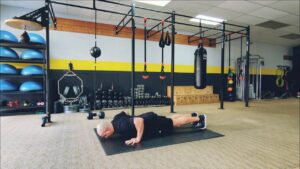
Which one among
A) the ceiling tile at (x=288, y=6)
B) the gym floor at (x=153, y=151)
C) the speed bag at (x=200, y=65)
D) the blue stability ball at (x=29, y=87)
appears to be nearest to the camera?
the gym floor at (x=153, y=151)

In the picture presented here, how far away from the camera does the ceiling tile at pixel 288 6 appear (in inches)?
193

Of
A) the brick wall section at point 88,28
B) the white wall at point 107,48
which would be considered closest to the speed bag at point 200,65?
the white wall at point 107,48

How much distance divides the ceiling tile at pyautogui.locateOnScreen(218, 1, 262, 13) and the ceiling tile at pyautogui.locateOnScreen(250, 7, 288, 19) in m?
0.29

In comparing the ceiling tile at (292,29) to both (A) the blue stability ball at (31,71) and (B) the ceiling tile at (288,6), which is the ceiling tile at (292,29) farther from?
(A) the blue stability ball at (31,71)

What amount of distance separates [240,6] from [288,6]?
136 centimetres

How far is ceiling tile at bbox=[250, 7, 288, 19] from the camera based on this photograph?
17.8ft

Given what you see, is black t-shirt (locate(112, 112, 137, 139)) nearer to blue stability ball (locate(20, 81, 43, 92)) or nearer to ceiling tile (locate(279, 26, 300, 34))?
blue stability ball (locate(20, 81, 43, 92))

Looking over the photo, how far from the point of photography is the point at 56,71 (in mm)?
5730

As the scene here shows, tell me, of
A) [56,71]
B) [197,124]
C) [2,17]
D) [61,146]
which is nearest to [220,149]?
[197,124]

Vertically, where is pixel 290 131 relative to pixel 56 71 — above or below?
below

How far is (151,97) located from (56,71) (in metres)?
3.30

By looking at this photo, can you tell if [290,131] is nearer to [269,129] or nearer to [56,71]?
[269,129]

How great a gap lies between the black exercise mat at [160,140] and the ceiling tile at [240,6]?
3722mm

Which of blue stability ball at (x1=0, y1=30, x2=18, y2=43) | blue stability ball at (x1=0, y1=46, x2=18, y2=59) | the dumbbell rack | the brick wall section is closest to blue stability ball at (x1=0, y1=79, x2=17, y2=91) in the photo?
the dumbbell rack
